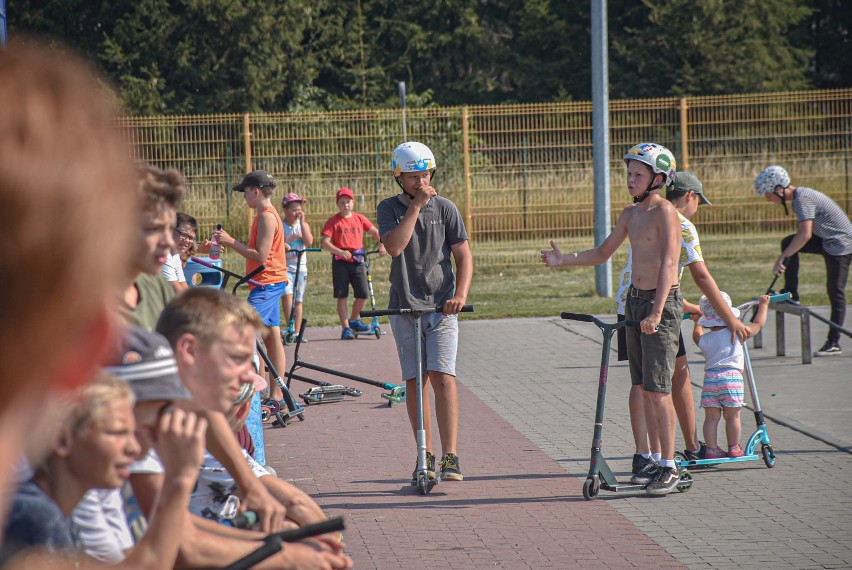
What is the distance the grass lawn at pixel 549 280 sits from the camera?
16.6m

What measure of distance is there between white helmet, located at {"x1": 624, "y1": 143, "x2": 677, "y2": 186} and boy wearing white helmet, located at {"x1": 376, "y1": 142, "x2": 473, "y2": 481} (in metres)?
1.25

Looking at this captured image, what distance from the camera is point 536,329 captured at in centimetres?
1462

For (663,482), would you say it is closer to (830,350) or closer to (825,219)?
(830,350)

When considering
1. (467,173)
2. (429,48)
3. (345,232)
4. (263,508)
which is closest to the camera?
(263,508)

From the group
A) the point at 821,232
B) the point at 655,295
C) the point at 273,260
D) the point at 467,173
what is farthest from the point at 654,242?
the point at 467,173

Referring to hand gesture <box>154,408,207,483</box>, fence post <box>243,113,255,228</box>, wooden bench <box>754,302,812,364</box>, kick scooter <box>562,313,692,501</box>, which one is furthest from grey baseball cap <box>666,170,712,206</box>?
fence post <box>243,113,255,228</box>

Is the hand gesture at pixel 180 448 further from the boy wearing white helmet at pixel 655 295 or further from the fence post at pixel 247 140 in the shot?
the fence post at pixel 247 140

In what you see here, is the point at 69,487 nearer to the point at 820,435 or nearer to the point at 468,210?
the point at 820,435

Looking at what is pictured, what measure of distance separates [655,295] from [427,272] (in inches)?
59.3

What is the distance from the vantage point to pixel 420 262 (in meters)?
7.40

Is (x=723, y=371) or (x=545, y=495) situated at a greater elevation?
(x=723, y=371)

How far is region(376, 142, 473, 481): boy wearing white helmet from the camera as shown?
23.7 feet

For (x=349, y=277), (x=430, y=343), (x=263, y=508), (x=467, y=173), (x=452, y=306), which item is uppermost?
(x=467, y=173)

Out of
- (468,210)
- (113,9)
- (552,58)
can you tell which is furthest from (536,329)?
(552,58)
